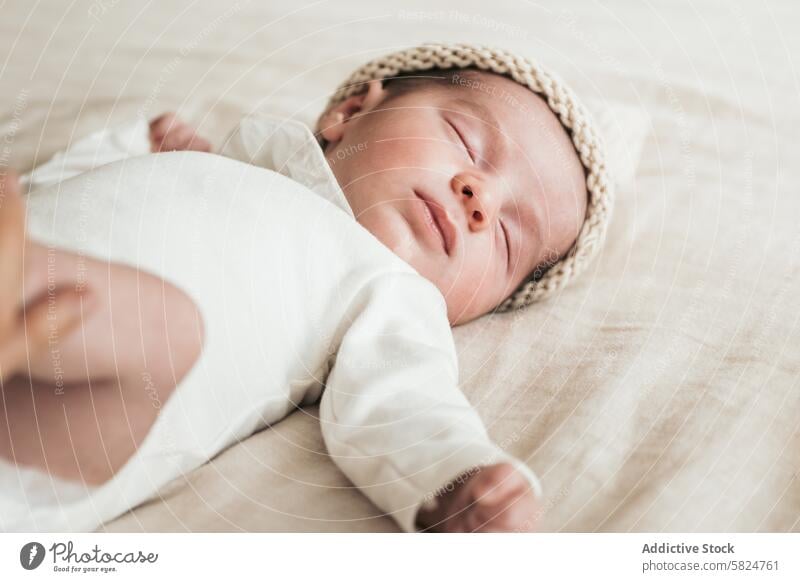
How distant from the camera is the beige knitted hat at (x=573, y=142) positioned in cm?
64

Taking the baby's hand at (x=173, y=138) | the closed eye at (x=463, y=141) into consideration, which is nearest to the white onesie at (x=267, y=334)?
the closed eye at (x=463, y=141)

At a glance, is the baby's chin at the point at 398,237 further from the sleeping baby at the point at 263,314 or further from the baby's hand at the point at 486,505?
the baby's hand at the point at 486,505

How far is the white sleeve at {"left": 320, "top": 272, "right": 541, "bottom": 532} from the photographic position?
42cm

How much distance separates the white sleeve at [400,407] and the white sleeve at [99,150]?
0.34m

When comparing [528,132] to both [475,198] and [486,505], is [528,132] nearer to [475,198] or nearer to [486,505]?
[475,198]

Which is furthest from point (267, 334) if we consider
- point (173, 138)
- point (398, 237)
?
point (173, 138)

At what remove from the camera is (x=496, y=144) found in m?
0.60

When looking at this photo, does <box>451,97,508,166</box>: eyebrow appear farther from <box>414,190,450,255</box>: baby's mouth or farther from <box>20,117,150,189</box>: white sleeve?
<box>20,117,150,189</box>: white sleeve

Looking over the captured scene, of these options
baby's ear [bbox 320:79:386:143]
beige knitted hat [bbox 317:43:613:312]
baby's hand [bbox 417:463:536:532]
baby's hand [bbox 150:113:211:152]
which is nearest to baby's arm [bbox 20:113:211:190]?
baby's hand [bbox 150:113:211:152]

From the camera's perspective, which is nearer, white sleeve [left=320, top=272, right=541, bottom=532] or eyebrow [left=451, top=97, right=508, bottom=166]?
white sleeve [left=320, top=272, right=541, bottom=532]

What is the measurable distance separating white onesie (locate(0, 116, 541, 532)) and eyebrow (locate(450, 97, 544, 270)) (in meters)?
0.12

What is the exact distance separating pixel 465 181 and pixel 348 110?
163 millimetres

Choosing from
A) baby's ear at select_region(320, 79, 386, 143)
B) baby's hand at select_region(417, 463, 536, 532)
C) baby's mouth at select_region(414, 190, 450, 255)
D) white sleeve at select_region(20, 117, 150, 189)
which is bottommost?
baby's hand at select_region(417, 463, 536, 532)

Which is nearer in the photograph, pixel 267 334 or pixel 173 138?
pixel 267 334
